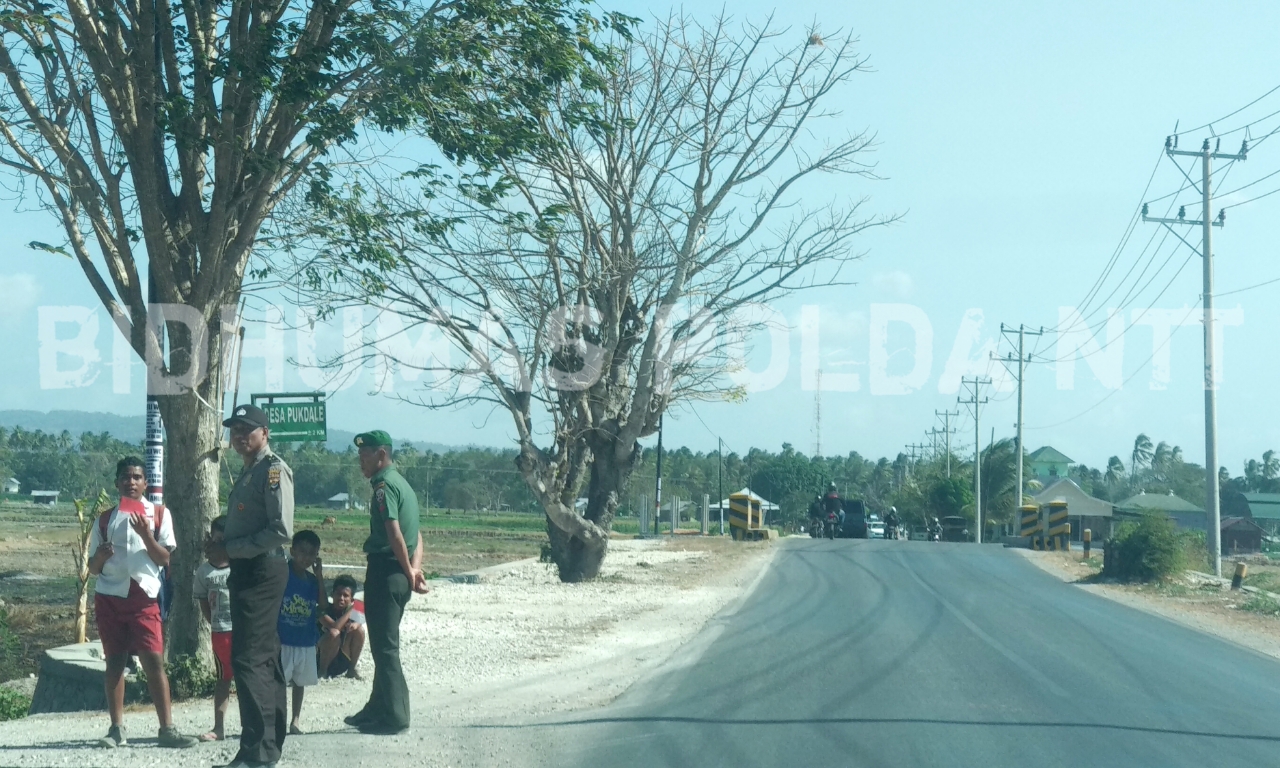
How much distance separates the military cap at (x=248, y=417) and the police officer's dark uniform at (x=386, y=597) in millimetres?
896

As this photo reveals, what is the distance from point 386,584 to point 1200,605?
16.3 metres

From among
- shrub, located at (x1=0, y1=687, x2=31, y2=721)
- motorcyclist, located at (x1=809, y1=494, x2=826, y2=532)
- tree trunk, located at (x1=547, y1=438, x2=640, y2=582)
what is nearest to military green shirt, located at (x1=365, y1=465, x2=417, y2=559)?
shrub, located at (x1=0, y1=687, x2=31, y2=721)

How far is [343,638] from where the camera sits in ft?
31.2

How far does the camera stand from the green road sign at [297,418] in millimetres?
9938

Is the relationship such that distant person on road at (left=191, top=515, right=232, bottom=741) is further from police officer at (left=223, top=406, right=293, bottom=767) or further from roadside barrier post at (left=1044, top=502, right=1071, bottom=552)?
roadside barrier post at (left=1044, top=502, right=1071, bottom=552)

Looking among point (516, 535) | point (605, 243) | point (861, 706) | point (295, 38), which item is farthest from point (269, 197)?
point (516, 535)

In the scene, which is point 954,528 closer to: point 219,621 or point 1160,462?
point 219,621

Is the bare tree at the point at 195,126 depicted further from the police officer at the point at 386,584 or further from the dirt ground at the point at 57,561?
the dirt ground at the point at 57,561

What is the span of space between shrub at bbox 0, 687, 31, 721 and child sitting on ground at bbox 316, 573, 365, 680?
2657 millimetres

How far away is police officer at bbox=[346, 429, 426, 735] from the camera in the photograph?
7168 millimetres

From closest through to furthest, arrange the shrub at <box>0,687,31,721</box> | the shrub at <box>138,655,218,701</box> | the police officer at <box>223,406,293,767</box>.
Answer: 1. the police officer at <box>223,406,293,767</box>
2. the shrub at <box>138,655,218,701</box>
3. the shrub at <box>0,687,31,721</box>

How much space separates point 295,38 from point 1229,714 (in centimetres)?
922

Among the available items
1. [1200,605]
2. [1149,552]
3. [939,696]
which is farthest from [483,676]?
[1149,552]

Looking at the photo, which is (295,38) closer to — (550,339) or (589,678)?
(589,678)
